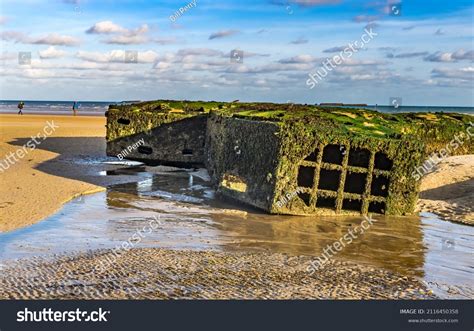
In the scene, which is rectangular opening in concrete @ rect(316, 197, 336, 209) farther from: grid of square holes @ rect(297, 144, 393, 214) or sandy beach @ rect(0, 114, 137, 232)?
sandy beach @ rect(0, 114, 137, 232)

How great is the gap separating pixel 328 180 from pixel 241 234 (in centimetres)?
274

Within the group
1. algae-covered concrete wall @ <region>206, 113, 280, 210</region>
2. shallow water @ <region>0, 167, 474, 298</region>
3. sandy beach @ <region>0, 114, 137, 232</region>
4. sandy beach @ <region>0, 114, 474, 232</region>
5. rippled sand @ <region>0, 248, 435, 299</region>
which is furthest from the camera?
algae-covered concrete wall @ <region>206, 113, 280, 210</region>

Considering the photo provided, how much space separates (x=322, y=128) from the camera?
10.5 metres

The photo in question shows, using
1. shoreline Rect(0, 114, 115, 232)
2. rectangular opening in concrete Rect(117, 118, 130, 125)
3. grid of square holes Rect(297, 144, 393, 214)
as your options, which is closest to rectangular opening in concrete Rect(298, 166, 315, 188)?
grid of square holes Rect(297, 144, 393, 214)

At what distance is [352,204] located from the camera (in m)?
10.9

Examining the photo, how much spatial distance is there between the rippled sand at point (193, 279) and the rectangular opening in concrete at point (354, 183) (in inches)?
147

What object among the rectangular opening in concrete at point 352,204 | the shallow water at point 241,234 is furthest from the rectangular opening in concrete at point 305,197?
the rectangular opening in concrete at point 352,204

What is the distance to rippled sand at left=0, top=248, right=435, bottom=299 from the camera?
19.3 feet

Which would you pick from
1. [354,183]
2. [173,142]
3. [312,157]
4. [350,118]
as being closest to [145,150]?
[173,142]

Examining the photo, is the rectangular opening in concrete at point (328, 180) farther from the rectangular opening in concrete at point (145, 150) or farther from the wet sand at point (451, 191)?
the rectangular opening in concrete at point (145, 150)

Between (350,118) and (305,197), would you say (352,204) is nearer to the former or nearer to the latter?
(305,197)

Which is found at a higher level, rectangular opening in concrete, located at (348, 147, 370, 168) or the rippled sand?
rectangular opening in concrete, located at (348, 147, 370, 168)

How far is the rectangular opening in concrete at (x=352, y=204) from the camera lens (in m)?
10.8
